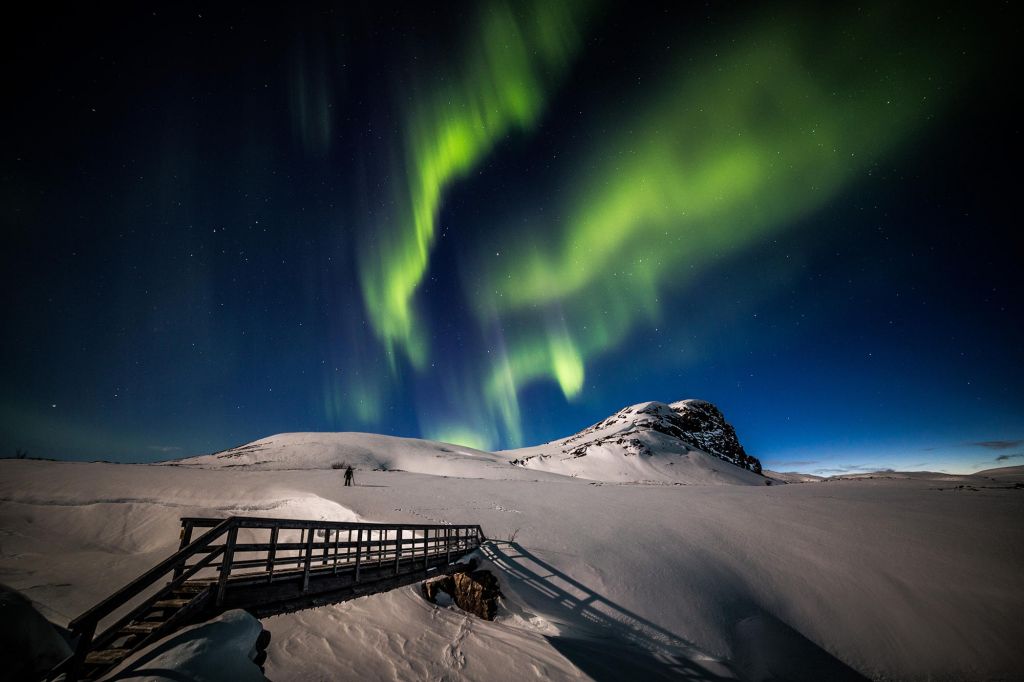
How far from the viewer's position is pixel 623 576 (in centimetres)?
1762

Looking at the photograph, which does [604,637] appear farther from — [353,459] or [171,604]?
→ [353,459]

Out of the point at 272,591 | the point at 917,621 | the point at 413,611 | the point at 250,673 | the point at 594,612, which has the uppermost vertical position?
the point at 272,591

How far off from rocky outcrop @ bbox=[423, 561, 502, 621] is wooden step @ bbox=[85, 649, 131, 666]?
12516mm

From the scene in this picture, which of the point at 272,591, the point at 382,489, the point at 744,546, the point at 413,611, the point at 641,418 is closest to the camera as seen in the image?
the point at 272,591

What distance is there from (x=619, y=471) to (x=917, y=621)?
50.6 meters

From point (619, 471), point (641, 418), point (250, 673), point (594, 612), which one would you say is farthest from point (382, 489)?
point (641, 418)

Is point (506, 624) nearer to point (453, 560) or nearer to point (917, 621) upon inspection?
point (453, 560)

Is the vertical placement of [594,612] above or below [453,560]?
below

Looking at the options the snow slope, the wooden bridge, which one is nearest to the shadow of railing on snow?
the snow slope

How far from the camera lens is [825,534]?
22578mm

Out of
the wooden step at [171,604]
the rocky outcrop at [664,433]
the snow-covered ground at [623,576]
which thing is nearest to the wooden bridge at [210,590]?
the wooden step at [171,604]

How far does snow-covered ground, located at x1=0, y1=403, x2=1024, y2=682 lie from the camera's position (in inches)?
503

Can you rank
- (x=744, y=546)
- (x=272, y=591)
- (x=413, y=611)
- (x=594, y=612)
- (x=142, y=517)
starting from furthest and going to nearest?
(x=142, y=517) → (x=744, y=546) → (x=594, y=612) → (x=413, y=611) → (x=272, y=591)

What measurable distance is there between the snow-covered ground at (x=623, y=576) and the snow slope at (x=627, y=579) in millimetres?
85
